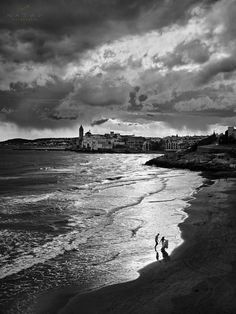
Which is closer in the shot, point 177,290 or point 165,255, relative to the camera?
point 177,290

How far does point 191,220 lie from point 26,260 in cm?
1189

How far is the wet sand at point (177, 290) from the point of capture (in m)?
10.4

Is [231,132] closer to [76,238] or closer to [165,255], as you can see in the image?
[76,238]

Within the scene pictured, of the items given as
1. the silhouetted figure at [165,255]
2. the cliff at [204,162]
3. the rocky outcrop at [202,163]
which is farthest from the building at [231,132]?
the silhouetted figure at [165,255]

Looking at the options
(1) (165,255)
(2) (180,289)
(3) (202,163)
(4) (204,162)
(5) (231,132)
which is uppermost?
(5) (231,132)

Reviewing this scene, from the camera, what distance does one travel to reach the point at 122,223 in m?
21.9

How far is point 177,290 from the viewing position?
11.5m

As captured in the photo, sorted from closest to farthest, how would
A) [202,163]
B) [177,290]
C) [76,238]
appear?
[177,290], [76,238], [202,163]

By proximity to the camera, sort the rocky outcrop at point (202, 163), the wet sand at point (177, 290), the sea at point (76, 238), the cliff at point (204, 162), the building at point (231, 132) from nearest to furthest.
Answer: the wet sand at point (177, 290)
the sea at point (76, 238)
the cliff at point (204, 162)
the rocky outcrop at point (202, 163)
the building at point (231, 132)

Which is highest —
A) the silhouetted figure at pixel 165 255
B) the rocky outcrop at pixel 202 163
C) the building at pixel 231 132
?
the building at pixel 231 132

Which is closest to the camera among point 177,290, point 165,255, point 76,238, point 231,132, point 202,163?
point 177,290

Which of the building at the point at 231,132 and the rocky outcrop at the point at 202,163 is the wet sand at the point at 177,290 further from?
the building at the point at 231,132

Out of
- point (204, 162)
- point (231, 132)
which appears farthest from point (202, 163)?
point (231, 132)

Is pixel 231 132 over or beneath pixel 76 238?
over
